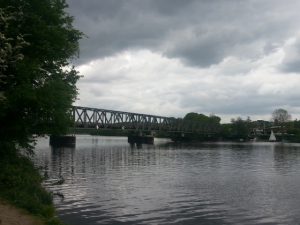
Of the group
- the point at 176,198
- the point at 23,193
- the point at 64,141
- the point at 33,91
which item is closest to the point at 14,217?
the point at 23,193

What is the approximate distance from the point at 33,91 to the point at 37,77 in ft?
7.82

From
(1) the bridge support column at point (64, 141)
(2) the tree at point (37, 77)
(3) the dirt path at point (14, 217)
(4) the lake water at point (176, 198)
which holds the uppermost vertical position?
(2) the tree at point (37, 77)

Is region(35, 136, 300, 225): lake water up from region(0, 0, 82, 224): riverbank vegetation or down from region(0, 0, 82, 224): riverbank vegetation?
down

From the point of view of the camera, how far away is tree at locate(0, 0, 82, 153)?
27.5 meters

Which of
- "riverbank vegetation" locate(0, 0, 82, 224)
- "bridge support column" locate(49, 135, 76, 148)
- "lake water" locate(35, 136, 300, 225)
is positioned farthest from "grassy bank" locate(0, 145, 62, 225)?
"bridge support column" locate(49, 135, 76, 148)

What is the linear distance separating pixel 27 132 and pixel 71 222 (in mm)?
8266

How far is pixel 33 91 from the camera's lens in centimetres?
2822

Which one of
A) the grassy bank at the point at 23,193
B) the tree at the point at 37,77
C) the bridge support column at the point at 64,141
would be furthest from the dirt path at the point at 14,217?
the bridge support column at the point at 64,141

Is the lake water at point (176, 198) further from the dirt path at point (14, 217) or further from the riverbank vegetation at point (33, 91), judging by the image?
the dirt path at point (14, 217)

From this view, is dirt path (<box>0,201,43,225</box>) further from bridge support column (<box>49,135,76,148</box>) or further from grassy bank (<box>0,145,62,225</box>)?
bridge support column (<box>49,135,76,148</box>)

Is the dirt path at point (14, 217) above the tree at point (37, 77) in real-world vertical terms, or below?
below

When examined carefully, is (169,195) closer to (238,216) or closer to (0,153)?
(238,216)

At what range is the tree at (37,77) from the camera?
27.5 meters

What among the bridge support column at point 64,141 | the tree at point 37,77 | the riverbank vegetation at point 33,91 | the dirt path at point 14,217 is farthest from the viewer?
the bridge support column at point 64,141
